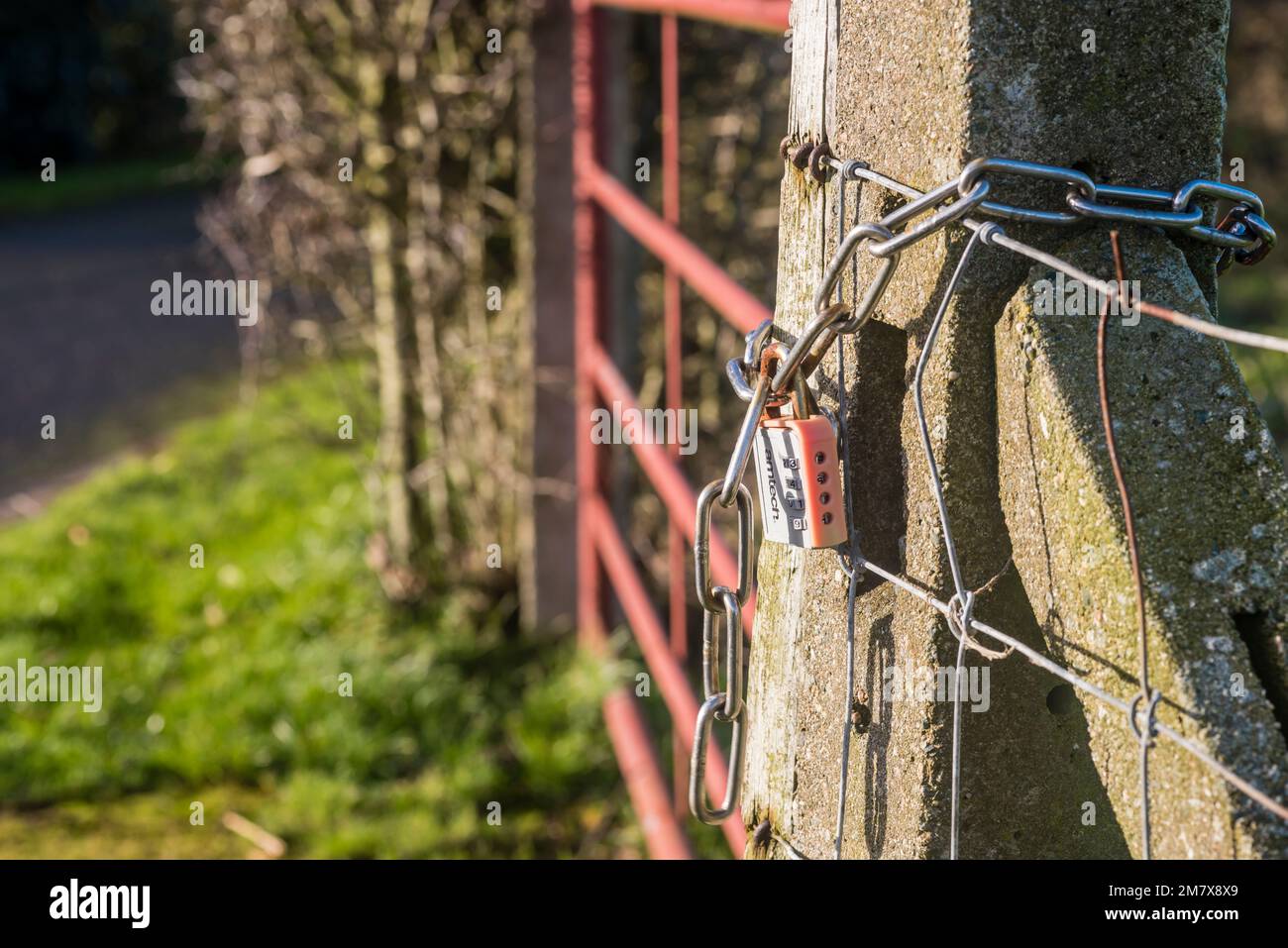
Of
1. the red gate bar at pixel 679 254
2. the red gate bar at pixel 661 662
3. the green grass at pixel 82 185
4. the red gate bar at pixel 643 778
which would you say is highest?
the green grass at pixel 82 185

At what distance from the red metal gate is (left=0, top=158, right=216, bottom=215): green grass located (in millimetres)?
7214

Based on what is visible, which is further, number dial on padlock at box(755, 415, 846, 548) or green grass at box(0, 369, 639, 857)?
green grass at box(0, 369, 639, 857)

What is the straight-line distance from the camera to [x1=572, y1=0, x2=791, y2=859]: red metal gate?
183 centimetres

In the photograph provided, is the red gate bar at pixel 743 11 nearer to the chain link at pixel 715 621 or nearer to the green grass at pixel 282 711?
the chain link at pixel 715 621

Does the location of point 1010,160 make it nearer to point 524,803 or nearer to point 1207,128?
point 1207,128

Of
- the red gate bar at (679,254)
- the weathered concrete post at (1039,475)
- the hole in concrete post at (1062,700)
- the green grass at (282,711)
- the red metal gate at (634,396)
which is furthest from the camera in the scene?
the green grass at (282,711)

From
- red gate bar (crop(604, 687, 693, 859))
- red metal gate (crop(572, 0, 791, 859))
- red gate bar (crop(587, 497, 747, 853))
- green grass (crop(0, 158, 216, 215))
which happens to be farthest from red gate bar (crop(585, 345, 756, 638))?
green grass (crop(0, 158, 216, 215))

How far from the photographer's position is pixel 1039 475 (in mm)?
850

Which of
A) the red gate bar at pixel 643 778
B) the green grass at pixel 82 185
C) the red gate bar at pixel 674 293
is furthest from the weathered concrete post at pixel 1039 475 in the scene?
the green grass at pixel 82 185

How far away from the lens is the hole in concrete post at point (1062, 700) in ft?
2.96

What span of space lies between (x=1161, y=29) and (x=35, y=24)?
39.3 feet

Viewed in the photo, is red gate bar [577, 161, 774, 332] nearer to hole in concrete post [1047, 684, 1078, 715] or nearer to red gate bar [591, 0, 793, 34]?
red gate bar [591, 0, 793, 34]

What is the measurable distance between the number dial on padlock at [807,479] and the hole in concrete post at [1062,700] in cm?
17
